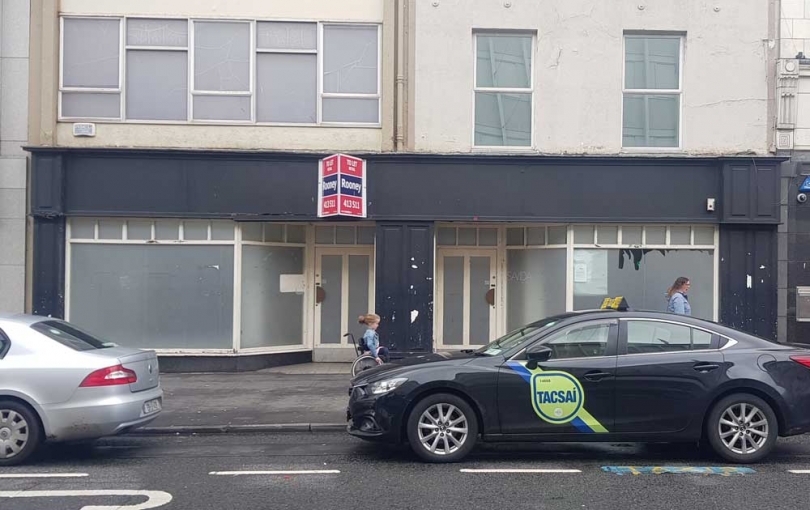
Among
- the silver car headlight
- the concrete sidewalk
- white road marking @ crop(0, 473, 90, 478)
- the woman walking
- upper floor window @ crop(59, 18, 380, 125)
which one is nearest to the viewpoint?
white road marking @ crop(0, 473, 90, 478)

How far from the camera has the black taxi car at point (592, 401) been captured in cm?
743

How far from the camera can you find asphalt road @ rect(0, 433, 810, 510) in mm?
6223

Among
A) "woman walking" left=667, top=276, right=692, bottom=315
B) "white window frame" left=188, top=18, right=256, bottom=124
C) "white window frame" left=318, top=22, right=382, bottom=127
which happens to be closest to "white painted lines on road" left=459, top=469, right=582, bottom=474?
"woman walking" left=667, top=276, right=692, bottom=315

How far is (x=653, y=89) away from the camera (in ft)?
44.8

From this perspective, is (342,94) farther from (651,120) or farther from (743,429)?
(743,429)

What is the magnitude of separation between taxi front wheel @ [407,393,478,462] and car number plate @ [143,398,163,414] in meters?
2.71

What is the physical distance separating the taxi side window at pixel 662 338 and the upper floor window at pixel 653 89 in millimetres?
6588

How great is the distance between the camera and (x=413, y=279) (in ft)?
43.8

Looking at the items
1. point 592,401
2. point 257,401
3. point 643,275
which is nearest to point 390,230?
point 257,401

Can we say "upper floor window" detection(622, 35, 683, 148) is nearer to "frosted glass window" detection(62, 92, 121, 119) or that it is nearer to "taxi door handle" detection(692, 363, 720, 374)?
"taxi door handle" detection(692, 363, 720, 374)

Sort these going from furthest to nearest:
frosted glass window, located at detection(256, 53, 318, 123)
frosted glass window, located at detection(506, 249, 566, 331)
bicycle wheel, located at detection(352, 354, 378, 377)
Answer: frosted glass window, located at detection(506, 249, 566, 331)
frosted glass window, located at detection(256, 53, 318, 123)
bicycle wheel, located at detection(352, 354, 378, 377)

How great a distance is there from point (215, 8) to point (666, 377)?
32.6 feet

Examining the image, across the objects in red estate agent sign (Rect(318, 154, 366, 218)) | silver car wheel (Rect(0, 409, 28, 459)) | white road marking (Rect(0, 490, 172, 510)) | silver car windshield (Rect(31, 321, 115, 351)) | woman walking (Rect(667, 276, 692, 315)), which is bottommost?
white road marking (Rect(0, 490, 172, 510))

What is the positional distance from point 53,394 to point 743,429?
21.8 feet
